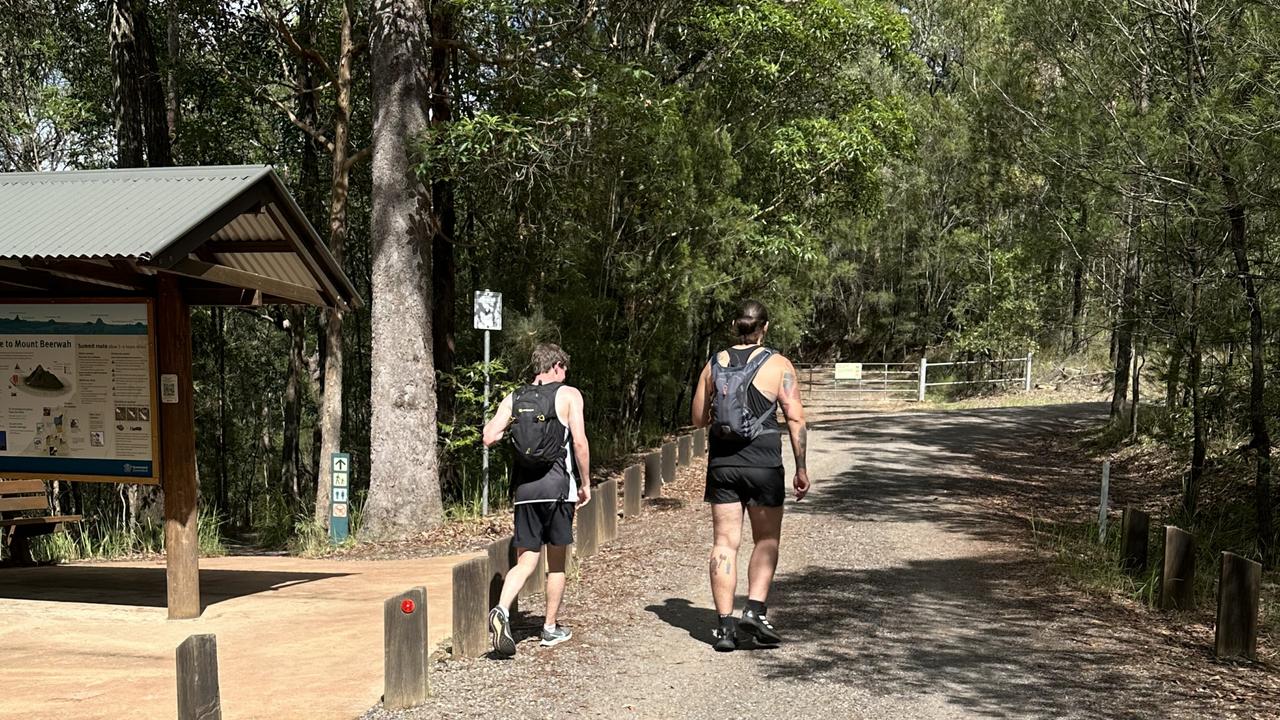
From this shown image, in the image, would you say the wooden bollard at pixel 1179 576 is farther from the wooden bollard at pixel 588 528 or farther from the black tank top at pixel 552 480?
the wooden bollard at pixel 588 528

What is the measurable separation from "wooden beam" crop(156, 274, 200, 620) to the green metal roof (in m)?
0.57

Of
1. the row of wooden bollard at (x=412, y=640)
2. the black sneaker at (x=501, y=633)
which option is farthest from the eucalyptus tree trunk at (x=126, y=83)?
the black sneaker at (x=501, y=633)

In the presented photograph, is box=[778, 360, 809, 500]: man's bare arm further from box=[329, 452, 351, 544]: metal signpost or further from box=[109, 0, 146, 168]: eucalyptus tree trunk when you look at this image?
box=[109, 0, 146, 168]: eucalyptus tree trunk

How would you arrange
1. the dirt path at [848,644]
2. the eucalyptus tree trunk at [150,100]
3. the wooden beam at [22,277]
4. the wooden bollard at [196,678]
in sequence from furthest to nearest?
1. the eucalyptus tree trunk at [150,100]
2. the wooden beam at [22,277]
3. the dirt path at [848,644]
4. the wooden bollard at [196,678]

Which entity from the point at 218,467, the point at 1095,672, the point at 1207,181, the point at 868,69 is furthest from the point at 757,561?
the point at 868,69

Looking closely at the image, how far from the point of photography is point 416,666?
5.15m

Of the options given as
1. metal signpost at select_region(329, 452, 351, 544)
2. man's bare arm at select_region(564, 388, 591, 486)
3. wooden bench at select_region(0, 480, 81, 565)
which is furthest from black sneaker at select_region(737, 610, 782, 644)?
wooden bench at select_region(0, 480, 81, 565)

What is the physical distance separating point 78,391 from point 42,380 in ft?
1.28

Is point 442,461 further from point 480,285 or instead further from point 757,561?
point 757,561

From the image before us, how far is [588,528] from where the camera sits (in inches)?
364

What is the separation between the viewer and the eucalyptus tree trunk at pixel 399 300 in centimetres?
1123

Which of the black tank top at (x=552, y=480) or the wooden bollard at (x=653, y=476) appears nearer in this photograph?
the black tank top at (x=552, y=480)

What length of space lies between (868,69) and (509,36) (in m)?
24.3

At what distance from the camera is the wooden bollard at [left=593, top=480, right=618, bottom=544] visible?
9.69 m
